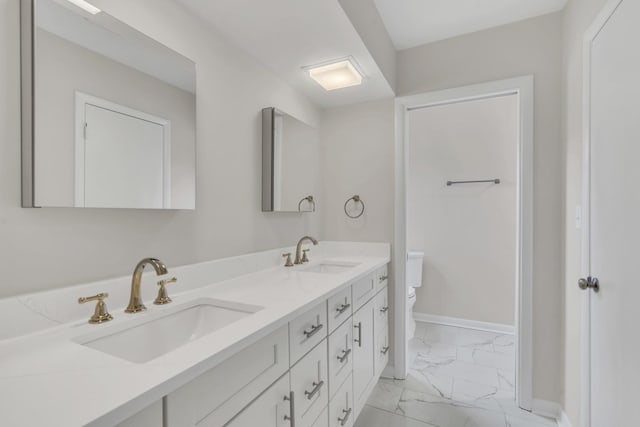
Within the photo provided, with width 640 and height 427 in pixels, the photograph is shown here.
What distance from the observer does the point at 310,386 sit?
1.17 metres

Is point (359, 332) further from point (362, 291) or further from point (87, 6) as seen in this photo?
point (87, 6)

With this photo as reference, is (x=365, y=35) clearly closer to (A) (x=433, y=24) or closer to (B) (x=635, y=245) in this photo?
(A) (x=433, y=24)

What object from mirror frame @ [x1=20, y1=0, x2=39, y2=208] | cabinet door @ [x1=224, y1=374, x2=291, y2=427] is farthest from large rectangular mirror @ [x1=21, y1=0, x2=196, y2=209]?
cabinet door @ [x1=224, y1=374, x2=291, y2=427]

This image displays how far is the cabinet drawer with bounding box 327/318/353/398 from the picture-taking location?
135 cm

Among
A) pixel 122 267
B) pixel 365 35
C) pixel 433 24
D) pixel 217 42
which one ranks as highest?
pixel 433 24

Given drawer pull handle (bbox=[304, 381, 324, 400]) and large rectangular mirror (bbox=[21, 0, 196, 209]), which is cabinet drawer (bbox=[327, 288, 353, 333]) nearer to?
drawer pull handle (bbox=[304, 381, 324, 400])

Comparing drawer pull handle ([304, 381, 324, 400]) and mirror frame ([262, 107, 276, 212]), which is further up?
mirror frame ([262, 107, 276, 212])

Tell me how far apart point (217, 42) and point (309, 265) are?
52.2 inches

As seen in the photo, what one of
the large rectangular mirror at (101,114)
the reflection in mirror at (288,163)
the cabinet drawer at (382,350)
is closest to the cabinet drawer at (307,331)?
the large rectangular mirror at (101,114)

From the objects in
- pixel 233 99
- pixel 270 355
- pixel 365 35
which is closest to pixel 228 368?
pixel 270 355

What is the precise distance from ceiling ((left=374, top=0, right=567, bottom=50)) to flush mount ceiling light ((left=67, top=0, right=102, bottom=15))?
149 cm

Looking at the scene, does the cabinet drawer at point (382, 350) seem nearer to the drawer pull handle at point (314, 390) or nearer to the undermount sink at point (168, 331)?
the drawer pull handle at point (314, 390)

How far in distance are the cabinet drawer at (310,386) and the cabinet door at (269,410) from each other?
5cm

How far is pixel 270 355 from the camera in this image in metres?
0.95
